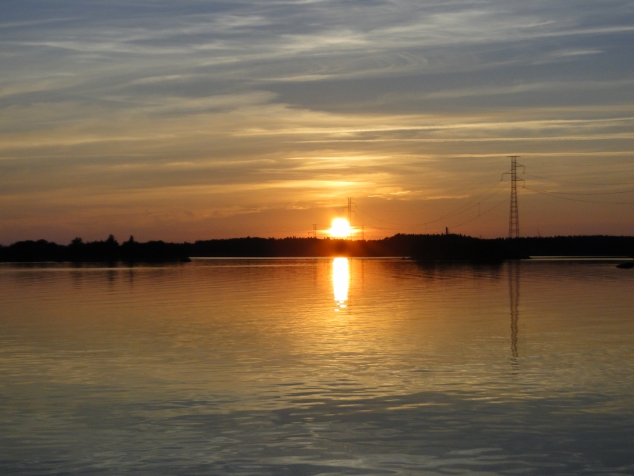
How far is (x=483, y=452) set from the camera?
13.2 metres

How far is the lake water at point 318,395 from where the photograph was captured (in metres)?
12.9

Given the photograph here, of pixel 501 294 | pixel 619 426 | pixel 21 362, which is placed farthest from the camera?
pixel 501 294

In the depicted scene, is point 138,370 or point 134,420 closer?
point 134,420

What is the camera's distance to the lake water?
12.9 m

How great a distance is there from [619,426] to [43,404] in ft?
40.7

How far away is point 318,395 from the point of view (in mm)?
18188

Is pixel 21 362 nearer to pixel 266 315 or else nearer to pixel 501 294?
pixel 266 315

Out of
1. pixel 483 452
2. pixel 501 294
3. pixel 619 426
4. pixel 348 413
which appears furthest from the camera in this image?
pixel 501 294

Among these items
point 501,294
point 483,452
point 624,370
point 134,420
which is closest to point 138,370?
point 134,420

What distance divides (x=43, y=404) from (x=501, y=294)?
42414mm

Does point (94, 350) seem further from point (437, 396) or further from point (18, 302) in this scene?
point (18, 302)

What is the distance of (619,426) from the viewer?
48.9 feet

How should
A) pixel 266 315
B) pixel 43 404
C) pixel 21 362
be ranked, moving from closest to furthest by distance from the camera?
pixel 43 404 < pixel 21 362 < pixel 266 315

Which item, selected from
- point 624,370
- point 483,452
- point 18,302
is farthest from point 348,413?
point 18,302
